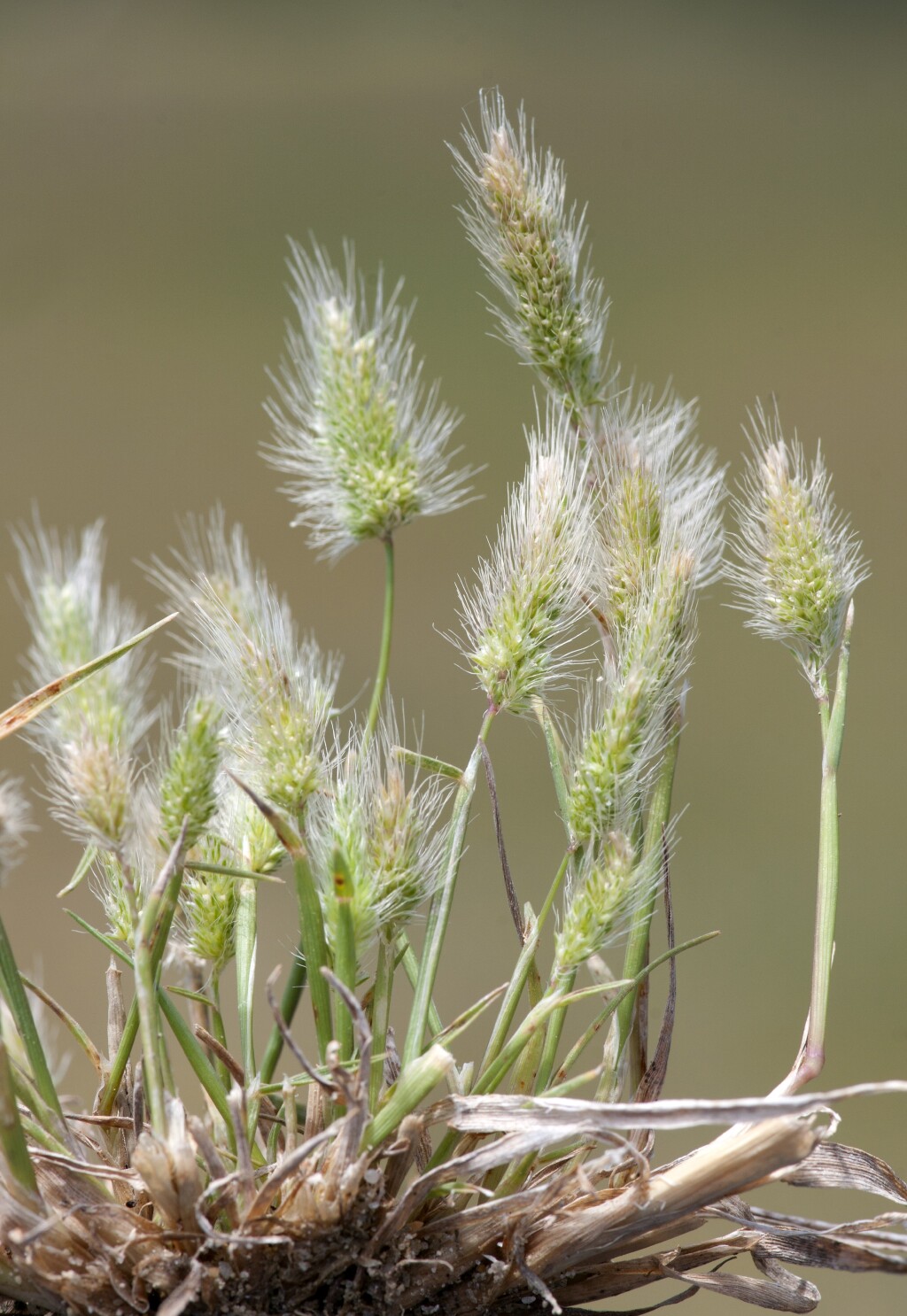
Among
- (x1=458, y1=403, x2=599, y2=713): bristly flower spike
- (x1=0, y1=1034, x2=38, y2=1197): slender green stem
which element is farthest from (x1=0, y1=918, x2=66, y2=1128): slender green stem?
(x1=458, y1=403, x2=599, y2=713): bristly flower spike

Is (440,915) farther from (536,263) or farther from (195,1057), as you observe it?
(536,263)

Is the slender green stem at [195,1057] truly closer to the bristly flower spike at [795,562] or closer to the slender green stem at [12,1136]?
the slender green stem at [12,1136]

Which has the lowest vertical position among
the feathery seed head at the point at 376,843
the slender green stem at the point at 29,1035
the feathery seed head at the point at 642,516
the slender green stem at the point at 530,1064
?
the slender green stem at the point at 530,1064

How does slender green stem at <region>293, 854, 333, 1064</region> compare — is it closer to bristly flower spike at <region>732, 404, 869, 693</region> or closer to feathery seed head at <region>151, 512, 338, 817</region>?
feathery seed head at <region>151, 512, 338, 817</region>

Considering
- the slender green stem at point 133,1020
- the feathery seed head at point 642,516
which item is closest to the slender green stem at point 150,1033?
the slender green stem at point 133,1020

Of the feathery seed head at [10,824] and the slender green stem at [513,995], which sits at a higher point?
the feathery seed head at [10,824]

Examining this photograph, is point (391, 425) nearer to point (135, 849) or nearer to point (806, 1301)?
point (135, 849)
